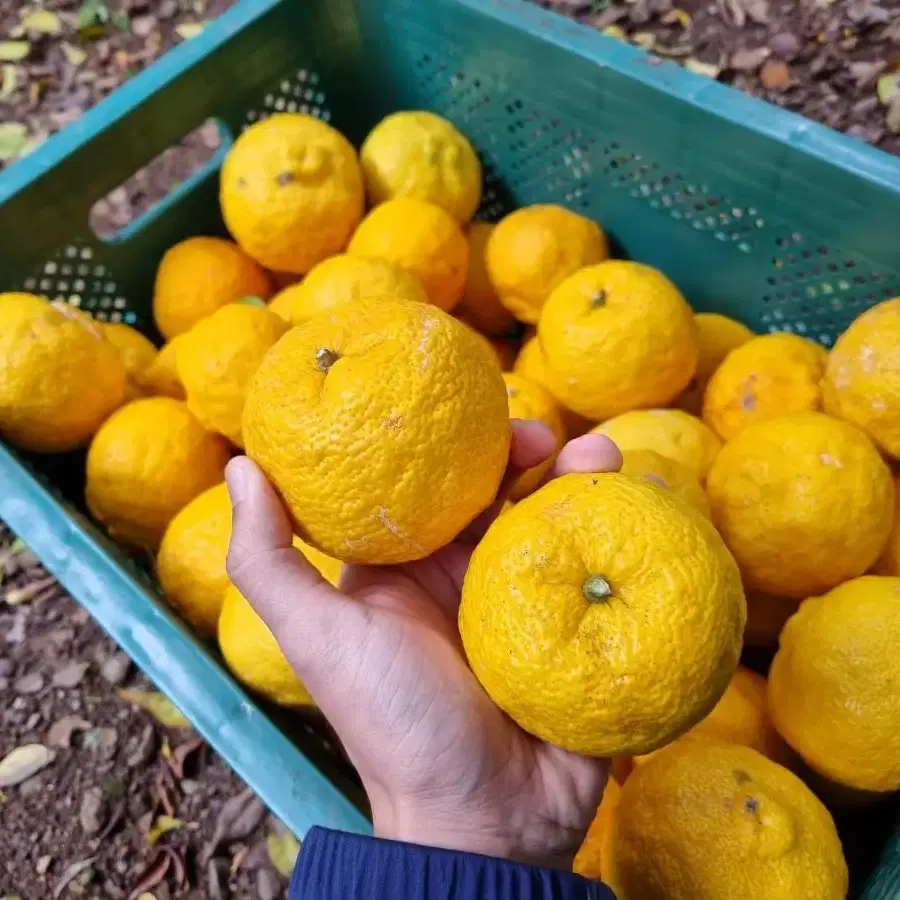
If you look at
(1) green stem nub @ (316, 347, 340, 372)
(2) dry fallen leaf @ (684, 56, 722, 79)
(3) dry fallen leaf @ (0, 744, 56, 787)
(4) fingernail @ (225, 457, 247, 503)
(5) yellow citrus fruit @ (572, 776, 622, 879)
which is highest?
(1) green stem nub @ (316, 347, 340, 372)

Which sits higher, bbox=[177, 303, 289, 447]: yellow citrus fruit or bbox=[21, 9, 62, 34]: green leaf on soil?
bbox=[21, 9, 62, 34]: green leaf on soil

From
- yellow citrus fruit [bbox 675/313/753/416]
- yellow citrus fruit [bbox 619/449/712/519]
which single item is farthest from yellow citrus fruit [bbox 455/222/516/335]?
yellow citrus fruit [bbox 619/449/712/519]

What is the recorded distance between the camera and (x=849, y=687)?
1.12 meters

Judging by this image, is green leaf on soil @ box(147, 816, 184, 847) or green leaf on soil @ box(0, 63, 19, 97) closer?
green leaf on soil @ box(147, 816, 184, 847)

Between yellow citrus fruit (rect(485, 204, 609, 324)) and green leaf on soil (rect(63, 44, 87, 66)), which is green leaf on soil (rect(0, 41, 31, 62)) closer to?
green leaf on soil (rect(63, 44, 87, 66))

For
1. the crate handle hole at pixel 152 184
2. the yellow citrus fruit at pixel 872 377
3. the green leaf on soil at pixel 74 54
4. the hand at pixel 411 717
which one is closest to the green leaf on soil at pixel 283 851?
the hand at pixel 411 717

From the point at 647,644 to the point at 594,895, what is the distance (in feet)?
1.20

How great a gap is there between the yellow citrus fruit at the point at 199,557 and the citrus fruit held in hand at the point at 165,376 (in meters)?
0.30

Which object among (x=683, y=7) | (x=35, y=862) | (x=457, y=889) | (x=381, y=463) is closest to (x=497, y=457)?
(x=381, y=463)

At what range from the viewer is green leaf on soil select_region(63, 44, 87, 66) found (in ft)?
9.71

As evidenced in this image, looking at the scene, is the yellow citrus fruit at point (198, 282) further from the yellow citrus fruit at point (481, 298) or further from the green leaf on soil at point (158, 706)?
the green leaf on soil at point (158, 706)

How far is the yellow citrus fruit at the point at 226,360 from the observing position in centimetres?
144

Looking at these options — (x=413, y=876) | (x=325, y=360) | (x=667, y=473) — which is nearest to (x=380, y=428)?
(x=325, y=360)

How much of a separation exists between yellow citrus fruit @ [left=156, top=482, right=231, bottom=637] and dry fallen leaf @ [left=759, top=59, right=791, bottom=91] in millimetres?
2037
